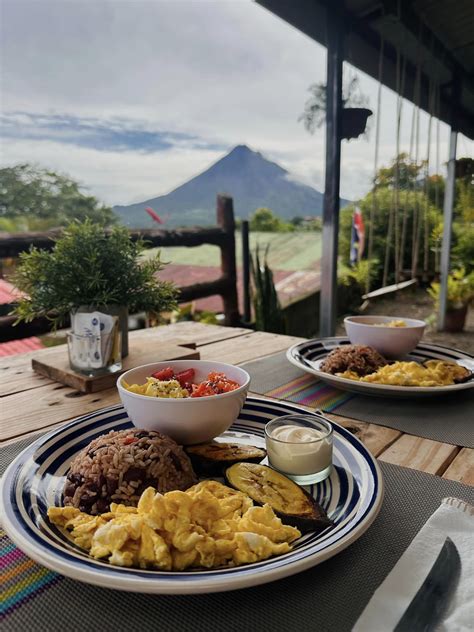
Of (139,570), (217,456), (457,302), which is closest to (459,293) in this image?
(457,302)

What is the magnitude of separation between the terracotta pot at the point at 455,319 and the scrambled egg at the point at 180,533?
15.4ft

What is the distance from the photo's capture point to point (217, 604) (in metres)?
0.39

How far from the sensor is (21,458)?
58 cm

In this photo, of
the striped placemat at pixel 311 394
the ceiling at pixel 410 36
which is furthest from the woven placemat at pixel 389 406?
the ceiling at pixel 410 36

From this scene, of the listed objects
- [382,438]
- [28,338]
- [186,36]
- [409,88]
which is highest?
[186,36]

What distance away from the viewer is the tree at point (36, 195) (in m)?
4.23

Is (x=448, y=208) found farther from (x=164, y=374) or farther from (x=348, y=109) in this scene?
(x=164, y=374)

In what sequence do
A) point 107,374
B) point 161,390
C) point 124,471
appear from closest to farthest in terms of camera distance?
point 124,471
point 161,390
point 107,374

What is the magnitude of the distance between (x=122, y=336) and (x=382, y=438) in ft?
2.31

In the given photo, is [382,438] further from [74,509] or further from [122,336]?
[122,336]

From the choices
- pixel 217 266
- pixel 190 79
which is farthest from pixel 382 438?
pixel 190 79

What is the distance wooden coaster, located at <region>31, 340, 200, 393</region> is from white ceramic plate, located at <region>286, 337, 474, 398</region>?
0.95 feet

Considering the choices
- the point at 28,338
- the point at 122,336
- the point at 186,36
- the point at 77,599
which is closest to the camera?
the point at 77,599

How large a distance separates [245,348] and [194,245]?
207 centimetres
